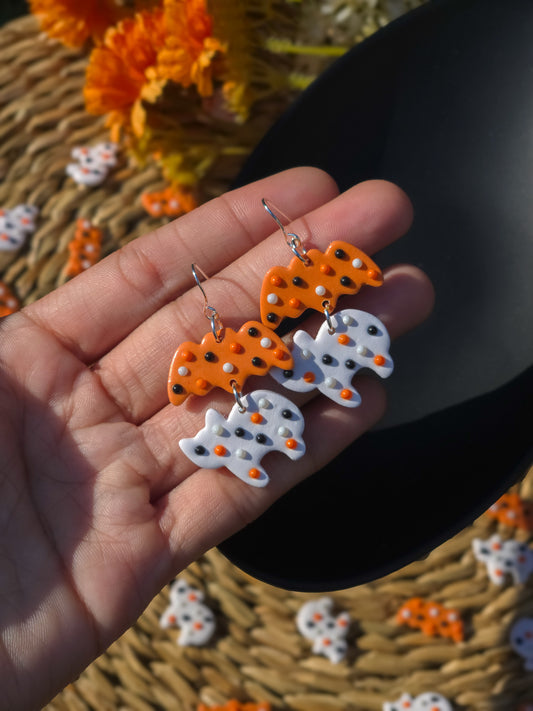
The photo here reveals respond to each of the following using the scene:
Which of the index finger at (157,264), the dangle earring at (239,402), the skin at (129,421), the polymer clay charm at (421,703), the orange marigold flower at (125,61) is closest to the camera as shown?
the skin at (129,421)

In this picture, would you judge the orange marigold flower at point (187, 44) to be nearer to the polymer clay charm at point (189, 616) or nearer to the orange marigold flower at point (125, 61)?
the orange marigold flower at point (125, 61)

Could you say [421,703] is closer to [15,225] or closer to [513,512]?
[513,512]

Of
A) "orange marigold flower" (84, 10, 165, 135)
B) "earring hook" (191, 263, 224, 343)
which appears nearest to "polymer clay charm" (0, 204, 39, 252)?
"orange marigold flower" (84, 10, 165, 135)

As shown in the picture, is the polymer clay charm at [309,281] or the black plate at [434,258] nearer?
the polymer clay charm at [309,281]

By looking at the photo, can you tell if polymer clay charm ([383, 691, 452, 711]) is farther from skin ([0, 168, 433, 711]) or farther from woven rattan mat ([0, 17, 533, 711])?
skin ([0, 168, 433, 711])

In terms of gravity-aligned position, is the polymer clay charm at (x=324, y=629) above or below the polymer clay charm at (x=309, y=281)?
below

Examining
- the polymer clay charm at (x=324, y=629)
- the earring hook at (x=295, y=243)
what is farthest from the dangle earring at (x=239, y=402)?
the polymer clay charm at (x=324, y=629)

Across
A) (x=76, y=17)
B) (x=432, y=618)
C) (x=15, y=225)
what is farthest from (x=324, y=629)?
(x=76, y=17)
